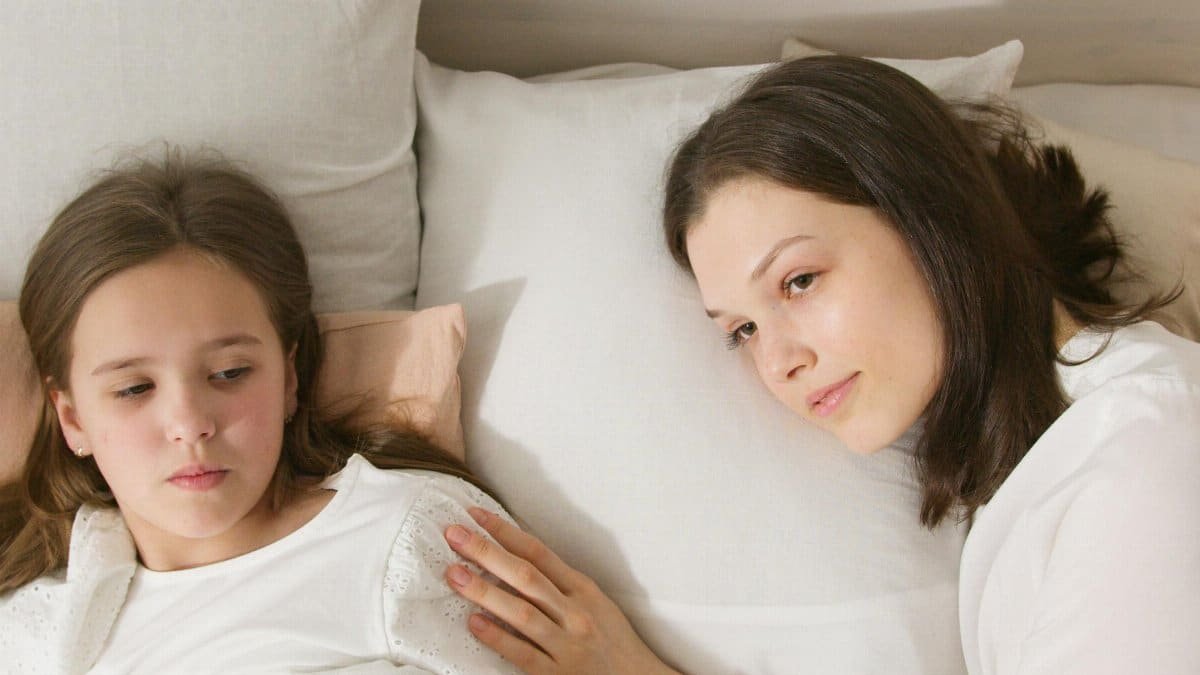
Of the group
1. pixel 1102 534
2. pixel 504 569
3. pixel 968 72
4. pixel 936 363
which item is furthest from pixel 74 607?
pixel 968 72

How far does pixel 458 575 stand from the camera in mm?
1201

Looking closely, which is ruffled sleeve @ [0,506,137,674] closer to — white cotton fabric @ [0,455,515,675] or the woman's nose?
white cotton fabric @ [0,455,515,675]

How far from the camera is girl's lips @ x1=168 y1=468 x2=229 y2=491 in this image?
3.90 ft

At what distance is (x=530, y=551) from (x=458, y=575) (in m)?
0.10

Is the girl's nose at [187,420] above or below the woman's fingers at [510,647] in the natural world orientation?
above

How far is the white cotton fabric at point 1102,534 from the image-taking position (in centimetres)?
107

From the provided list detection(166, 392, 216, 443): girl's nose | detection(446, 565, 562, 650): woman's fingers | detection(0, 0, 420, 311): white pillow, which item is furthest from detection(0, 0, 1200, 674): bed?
detection(166, 392, 216, 443): girl's nose

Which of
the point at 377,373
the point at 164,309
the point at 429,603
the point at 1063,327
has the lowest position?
the point at 429,603

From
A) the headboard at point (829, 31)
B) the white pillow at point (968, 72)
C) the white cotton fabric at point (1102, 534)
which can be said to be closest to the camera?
the white cotton fabric at point (1102, 534)

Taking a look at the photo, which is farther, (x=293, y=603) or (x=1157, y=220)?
(x=1157, y=220)

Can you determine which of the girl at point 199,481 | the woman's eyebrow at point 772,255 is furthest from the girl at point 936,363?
the girl at point 199,481

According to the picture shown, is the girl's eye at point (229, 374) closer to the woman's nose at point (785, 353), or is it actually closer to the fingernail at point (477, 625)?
the fingernail at point (477, 625)

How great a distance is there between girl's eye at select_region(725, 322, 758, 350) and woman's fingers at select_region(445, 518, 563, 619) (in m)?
0.36

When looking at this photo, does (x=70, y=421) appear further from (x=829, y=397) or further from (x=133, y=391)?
(x=829, y=397)
